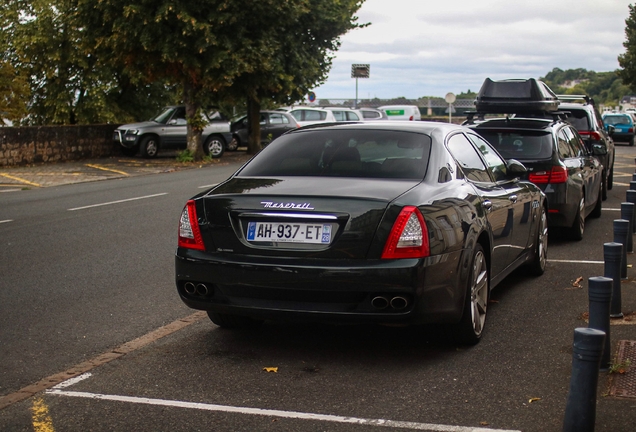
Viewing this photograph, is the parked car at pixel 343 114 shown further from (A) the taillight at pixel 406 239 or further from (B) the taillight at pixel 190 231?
(A) the taillight at pixel 406 239

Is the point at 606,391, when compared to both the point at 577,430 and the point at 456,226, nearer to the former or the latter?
the point at 577,430

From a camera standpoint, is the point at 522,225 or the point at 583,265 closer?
the point at 522,225

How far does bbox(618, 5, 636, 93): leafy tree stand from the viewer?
66.6 meters

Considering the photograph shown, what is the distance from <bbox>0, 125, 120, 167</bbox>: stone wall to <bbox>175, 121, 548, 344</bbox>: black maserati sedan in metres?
20.5

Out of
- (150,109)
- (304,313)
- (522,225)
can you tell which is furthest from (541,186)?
(150,109)

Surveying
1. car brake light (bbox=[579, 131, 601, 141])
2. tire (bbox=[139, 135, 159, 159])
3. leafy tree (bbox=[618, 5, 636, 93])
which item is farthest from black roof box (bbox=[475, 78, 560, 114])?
leafy tree (bbox=[618, 5, 636, 93])

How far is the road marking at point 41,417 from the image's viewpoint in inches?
169

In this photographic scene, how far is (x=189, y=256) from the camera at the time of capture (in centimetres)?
563

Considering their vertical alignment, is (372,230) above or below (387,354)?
above

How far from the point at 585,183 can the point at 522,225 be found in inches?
163

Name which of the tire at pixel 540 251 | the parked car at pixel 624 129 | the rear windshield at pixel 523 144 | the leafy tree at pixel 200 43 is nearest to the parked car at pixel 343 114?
the leafy tree at pixel 200 43

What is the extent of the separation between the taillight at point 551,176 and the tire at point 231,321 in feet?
16.3

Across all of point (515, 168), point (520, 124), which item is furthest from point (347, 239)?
point (520, 124)

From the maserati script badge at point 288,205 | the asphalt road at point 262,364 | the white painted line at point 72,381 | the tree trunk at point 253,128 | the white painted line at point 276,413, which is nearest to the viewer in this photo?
the white painted line at point 276,413
